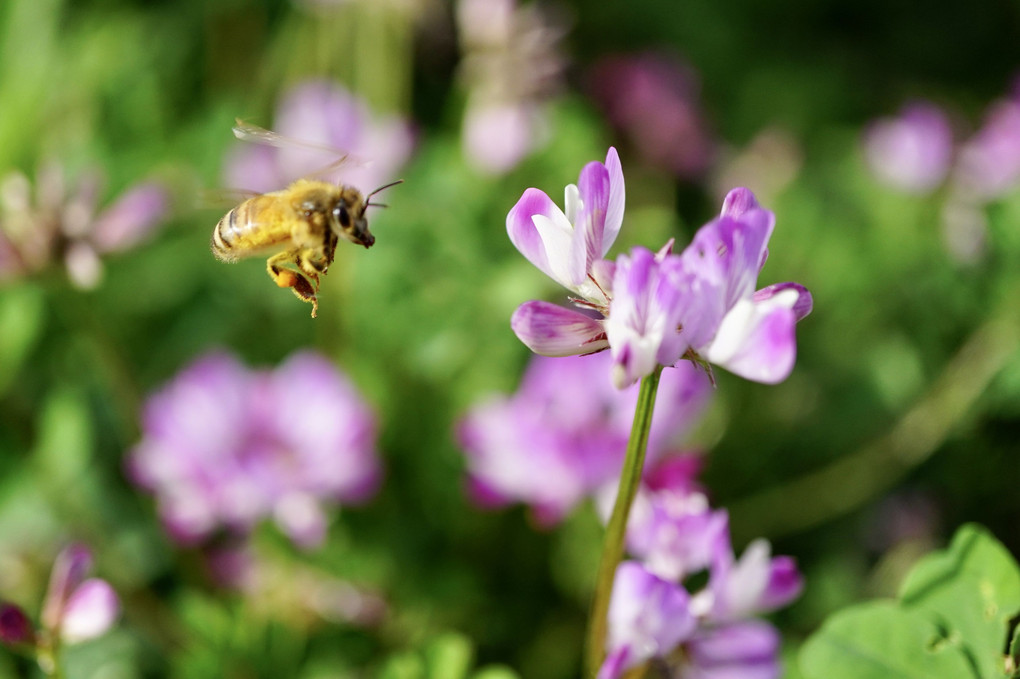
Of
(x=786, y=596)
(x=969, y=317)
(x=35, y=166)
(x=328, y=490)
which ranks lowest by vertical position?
(x=786, y=596)

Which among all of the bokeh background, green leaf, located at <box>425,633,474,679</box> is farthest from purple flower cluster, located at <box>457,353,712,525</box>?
green leaf, located at <box>425,633,474,679</box>

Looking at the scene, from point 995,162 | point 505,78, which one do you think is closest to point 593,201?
point 505,78

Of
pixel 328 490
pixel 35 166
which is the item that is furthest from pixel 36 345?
pixel 328 490

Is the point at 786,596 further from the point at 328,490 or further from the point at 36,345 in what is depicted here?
the point at 36,345

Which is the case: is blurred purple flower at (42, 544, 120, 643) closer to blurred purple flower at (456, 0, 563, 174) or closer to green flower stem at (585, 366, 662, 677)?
green flower stem at (585, 366, 662, 677)

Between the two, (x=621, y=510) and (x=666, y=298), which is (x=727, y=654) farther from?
(x=666, y=298)

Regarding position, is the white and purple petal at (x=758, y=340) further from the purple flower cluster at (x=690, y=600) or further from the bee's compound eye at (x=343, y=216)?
the bee's compound eye at (x=343, y=216)
